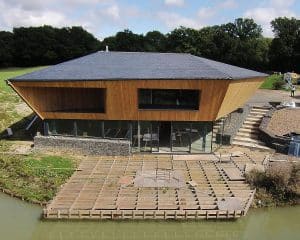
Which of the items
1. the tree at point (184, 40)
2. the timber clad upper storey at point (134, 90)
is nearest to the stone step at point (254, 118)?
the timber clad upper storey at point (134, 90)

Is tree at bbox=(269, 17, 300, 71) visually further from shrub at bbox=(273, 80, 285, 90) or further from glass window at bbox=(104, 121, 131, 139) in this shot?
glass window at bbox=(104, 121, 131, 139)

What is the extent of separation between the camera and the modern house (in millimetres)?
31797

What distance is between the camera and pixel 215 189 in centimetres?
2669

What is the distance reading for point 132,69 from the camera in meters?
34.0

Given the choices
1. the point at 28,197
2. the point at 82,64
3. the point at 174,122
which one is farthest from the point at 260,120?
the point at 28,197

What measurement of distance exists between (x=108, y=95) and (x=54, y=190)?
870cm

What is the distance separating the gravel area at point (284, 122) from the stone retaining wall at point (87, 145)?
14.4 meters

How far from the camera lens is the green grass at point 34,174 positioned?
2725 centimetres

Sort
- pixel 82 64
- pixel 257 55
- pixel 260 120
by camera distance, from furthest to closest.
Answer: pixel 257 55 < pixel 260 120 < pixel 82 64

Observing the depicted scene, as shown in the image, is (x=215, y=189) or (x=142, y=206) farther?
(x=215, y=189)

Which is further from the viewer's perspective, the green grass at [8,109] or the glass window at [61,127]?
the green grass at [8,109]

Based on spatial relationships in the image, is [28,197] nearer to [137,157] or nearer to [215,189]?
[137,157]

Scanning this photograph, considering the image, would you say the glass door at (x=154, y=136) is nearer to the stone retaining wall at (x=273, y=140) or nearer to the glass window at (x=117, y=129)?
the glass window at (x=117, y=129)

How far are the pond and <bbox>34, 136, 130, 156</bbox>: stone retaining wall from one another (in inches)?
371
